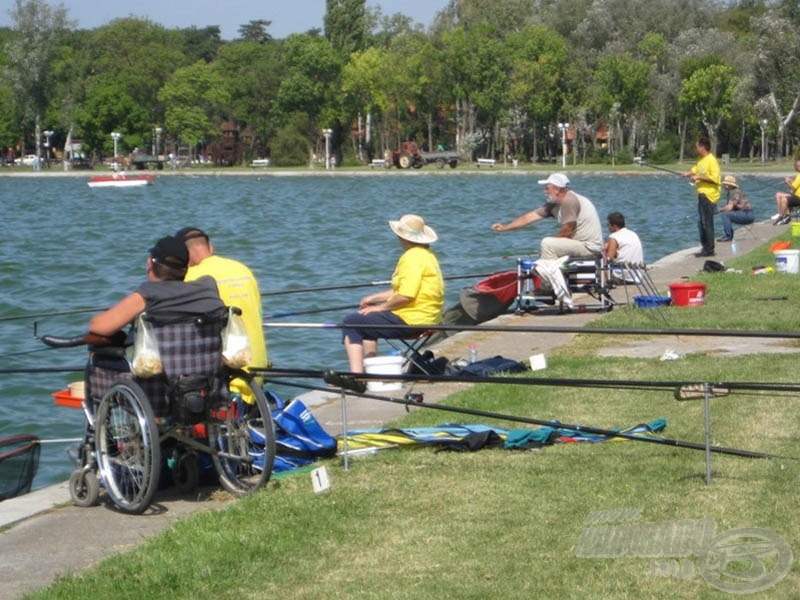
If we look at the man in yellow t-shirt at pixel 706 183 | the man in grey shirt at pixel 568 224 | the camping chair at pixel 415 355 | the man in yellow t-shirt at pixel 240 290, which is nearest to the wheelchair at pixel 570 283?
the man in grey shirt at pixel 568 224

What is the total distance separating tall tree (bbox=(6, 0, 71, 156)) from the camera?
112 m

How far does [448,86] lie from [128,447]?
335 feet

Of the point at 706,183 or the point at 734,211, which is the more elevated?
the point at 706,183

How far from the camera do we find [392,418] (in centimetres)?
929

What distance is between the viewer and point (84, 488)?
7281mm

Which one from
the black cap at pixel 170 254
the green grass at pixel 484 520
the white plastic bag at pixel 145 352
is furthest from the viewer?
the black cap at pixel 170 254

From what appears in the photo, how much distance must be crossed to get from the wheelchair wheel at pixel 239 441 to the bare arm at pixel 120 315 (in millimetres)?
638

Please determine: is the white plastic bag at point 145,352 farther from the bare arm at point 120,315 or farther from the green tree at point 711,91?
the green tree at point 711,91

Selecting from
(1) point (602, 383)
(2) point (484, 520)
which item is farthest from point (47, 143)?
(2) point (484, 520)

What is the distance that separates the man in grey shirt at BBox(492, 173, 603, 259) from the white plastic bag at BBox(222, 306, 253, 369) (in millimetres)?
8079

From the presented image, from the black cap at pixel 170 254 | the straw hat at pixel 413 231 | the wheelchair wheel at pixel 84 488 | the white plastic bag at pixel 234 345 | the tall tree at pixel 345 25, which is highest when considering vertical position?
the tall tree at pixel 345 25

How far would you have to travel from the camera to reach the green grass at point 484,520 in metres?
5.50

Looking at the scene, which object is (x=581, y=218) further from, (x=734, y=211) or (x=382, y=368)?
(x=734, y=211)

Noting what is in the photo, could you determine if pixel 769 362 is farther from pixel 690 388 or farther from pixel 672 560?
pixel 672 560
